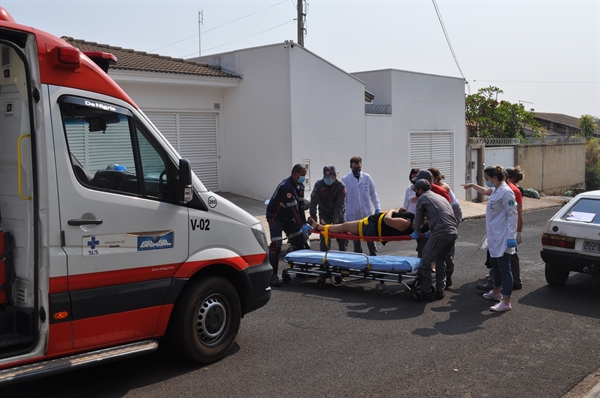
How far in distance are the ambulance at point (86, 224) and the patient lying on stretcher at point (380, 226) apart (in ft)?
13.4

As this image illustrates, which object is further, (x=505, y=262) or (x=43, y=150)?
(x=505, y=262)

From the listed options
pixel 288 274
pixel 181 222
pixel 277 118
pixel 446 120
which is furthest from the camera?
pixel 446 120

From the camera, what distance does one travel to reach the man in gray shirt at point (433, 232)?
26.8 feet

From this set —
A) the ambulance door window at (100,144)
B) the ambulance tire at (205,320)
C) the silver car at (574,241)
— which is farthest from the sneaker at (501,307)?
the ambulance door window at (100,144)

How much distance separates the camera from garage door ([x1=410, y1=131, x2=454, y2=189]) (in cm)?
2153

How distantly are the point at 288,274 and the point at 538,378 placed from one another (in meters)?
4.40

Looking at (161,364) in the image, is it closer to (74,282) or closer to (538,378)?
(74,282)

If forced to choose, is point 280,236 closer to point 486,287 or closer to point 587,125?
point 486,287

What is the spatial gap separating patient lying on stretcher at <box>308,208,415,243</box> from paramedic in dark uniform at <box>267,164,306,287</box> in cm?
47

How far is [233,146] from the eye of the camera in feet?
60.1

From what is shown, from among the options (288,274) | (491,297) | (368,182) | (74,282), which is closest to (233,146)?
(368,182)

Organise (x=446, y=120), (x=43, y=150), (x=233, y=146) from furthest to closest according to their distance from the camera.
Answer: (x=446, y=120)
(x=233, y=146)
(x=43, y=150)

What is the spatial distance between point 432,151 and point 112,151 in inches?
719

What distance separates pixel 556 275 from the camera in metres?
9.29
